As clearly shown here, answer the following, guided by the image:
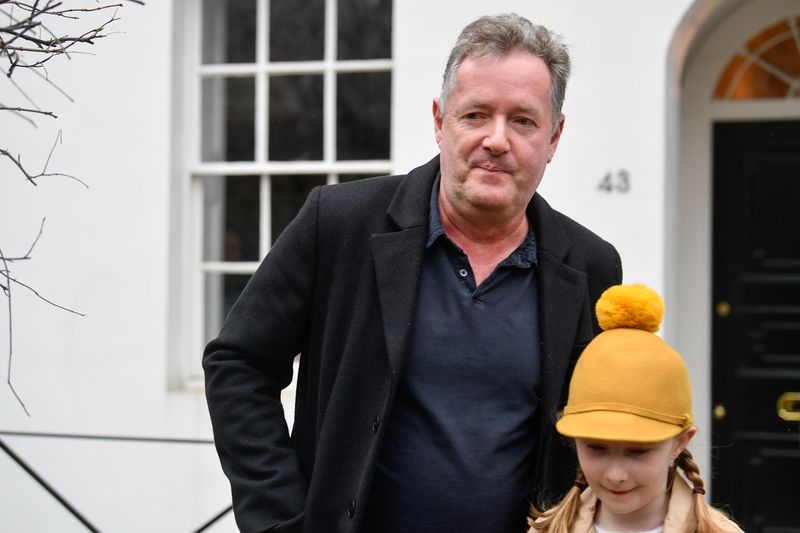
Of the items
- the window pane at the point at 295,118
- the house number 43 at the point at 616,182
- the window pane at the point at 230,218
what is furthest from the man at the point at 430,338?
the window pane at the point at 230,218

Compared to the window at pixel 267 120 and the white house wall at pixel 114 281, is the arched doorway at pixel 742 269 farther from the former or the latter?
the window at pixel 267 120

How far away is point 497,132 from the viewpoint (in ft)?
7.80

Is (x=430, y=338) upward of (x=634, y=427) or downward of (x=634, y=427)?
upward

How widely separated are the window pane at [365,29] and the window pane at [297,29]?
118 mm

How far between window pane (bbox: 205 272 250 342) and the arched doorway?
2413 millimetres

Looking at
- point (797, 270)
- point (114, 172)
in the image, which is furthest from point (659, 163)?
point (114, 172)

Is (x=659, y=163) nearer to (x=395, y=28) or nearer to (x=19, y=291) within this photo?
(x=395, y=28)

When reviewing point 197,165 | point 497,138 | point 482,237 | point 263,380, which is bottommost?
point 263,380

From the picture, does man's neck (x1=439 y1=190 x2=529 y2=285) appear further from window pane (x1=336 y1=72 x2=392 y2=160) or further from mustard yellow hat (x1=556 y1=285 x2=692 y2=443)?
window pane (x1=336 y1=72 x2=392 y2=160)

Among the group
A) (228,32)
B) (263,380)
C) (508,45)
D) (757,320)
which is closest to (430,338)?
(263,380)

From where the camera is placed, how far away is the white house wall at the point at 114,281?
578 centimetres

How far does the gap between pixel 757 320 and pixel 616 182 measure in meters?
1.38

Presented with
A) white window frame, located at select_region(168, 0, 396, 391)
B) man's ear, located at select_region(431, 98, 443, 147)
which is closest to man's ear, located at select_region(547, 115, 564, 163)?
man's ear, located at select_region(431, 98, 443, 147)

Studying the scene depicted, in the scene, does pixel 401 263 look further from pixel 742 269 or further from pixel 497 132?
pixel 742 269
